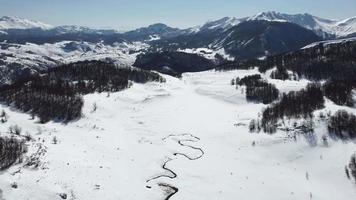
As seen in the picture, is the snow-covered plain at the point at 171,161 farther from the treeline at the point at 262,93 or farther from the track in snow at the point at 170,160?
the treeline at the point at 262,93

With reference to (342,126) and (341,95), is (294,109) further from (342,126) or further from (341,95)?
(342,126)

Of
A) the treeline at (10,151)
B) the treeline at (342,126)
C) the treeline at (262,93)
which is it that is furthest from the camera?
the treeline at (262,93)

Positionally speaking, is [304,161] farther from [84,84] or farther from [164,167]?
[84,84]

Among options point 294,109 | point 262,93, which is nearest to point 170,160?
point 294,109

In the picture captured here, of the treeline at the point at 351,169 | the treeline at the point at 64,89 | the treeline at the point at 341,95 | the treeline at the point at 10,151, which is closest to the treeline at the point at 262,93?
the treeline at the point at 341,95

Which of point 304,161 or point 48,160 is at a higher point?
point 48,160

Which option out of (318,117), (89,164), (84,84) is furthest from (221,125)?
(84,84)

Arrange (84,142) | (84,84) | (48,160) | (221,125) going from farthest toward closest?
1. (84,84)
2. (221,125)
3. (84,142)
4. (48,160)
